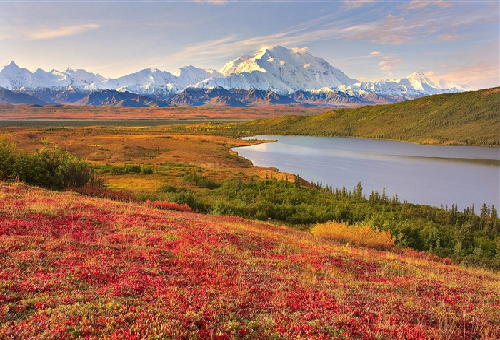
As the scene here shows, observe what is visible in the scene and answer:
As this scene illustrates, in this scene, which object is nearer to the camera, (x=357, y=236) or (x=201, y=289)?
(x=201, y=289)

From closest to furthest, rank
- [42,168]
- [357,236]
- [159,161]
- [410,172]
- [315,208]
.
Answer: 1. [357,236]
2. [42,168]
3. [315,208]
4. [410,172]
5. [159,161]

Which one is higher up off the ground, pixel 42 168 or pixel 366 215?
pixel 42 168

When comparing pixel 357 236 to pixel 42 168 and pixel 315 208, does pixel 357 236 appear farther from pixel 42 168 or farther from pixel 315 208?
pixel 42 168

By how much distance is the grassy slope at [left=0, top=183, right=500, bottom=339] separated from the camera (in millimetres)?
7359

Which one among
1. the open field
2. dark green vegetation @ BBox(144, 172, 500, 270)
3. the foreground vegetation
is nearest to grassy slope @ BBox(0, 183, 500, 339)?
the foreground vegetation

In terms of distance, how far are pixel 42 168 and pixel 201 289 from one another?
2789 cm

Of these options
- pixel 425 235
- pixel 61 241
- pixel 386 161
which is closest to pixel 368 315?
pixel 61 241

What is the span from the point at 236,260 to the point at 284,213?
934 inches

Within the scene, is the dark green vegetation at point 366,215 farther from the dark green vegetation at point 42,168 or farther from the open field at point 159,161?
the open field at point 159,161

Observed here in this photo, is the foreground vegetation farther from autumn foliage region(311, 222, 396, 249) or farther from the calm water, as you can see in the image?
the calm water

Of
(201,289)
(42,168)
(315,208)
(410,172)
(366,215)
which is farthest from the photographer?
(410,172)

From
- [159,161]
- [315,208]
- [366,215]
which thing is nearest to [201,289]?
[315,208]

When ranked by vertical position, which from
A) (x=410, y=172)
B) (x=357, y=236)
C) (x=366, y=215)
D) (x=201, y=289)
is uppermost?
(x=201, y=289)

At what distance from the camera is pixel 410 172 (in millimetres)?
80688
